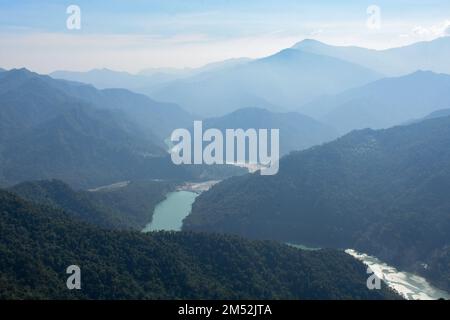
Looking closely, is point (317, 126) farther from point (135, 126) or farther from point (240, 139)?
point (135, 126)

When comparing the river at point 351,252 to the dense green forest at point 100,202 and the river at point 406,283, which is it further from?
the dense green forest at point 100,202

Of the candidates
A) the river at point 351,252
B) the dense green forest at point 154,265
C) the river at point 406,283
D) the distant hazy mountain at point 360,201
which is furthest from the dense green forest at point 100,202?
the river at point 406,283

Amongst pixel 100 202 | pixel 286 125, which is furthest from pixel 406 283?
pixel 286 125

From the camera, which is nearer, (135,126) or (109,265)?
(109,265)

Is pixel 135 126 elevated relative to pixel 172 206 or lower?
elevated

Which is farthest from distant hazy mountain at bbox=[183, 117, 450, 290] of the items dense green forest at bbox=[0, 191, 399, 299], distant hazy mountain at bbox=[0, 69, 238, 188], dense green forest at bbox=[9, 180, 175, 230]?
distant hazy mountain at bbox=[0, 69, 238, 188]

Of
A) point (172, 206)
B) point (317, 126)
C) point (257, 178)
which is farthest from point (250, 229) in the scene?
point (317, 126)

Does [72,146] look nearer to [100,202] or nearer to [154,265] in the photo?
[100,202]
